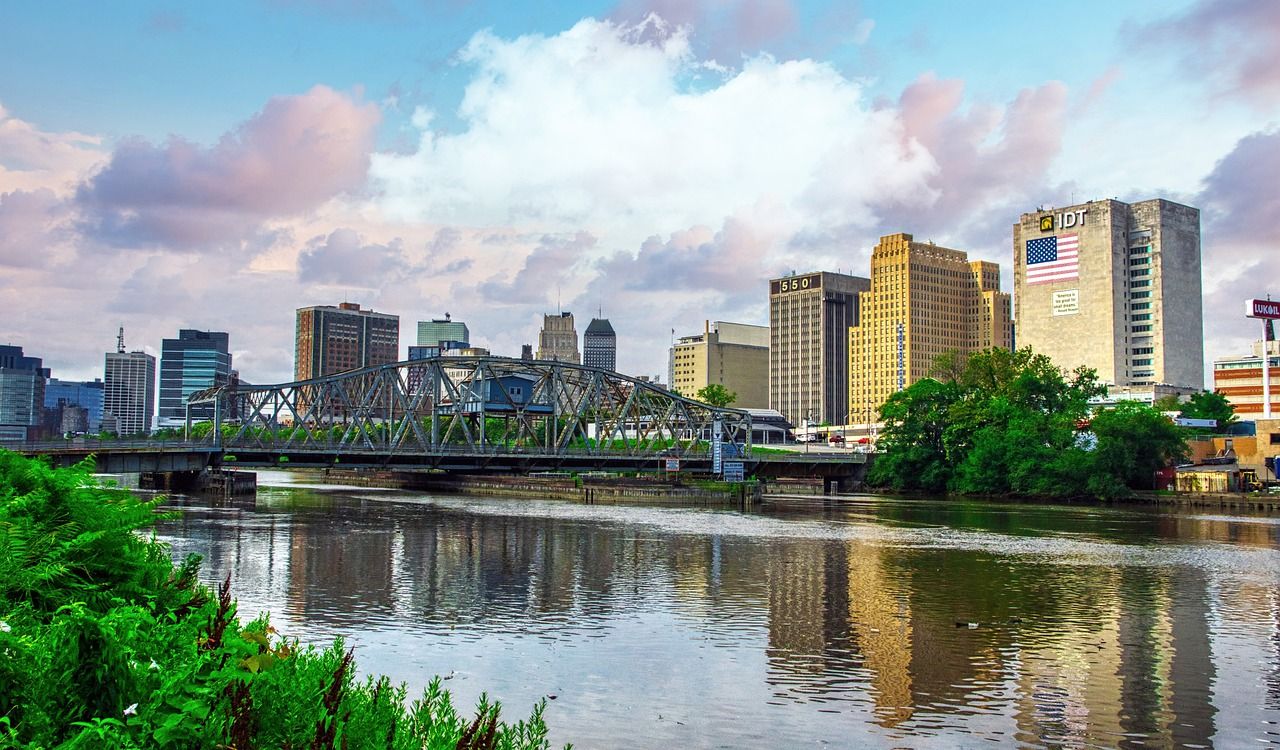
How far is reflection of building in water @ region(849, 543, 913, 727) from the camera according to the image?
26.3m

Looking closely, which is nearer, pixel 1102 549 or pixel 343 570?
pixel 343 570

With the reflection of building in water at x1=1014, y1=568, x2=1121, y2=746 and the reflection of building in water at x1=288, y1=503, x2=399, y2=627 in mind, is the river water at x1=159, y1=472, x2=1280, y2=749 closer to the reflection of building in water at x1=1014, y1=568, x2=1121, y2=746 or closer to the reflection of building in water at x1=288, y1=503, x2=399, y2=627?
the reflection of building in water at x1=1014, y1=568, x2=1121, y2=746

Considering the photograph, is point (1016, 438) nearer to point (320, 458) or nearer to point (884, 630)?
point (320, 458)

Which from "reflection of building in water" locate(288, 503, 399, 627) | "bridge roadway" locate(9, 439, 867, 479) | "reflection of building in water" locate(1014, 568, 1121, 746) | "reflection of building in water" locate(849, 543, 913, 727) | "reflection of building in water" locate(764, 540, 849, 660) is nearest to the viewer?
"reflection of building in water" locate(1014, 568, 1121, 746)

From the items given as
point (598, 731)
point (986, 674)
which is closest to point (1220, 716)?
point (986, 674)

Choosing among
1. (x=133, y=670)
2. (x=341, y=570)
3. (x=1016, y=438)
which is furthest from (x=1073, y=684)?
(x=1016, y=438)

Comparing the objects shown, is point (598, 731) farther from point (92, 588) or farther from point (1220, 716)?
point (1220, 716)

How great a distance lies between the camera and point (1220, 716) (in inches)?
988

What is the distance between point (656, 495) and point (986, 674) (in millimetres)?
108697

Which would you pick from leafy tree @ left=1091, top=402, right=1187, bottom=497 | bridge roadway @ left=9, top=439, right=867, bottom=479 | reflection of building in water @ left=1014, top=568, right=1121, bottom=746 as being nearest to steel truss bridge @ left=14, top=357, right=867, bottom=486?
bridge roadway @ left=9, top=439, right=867, bottom=479

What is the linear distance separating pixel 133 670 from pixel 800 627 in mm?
29668

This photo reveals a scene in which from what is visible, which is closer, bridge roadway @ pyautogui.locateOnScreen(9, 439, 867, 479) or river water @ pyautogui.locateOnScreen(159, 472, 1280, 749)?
river water @ pyautogui.locateOnScreen(159, 472, 1280, 749)

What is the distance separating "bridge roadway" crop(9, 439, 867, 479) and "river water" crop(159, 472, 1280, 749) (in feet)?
111

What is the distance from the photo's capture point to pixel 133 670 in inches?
373
